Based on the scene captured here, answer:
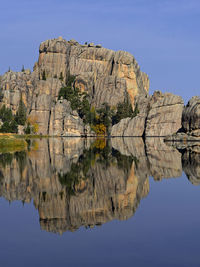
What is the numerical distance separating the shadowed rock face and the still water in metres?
116

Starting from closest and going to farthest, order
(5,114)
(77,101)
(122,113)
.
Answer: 1. (5,114)
2. (122,113)
3. (77,101)

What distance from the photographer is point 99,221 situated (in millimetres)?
11148

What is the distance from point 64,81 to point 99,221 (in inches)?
6473

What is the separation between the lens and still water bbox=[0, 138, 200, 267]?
823cm

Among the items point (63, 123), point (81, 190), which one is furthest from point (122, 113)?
point (81, 190)

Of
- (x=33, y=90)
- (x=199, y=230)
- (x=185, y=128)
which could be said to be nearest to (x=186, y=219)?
(x=199, y=230)

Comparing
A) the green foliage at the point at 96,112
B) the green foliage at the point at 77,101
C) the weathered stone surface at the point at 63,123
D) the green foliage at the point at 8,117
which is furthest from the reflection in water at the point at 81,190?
the green foliage at the point at 77,101

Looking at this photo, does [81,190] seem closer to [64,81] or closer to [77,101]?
Result: [77,101]

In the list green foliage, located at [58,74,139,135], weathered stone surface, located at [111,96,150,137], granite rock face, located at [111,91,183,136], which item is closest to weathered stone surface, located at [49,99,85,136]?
green foliage, located at [58,74,139,135]

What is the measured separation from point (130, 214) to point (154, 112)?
335ft

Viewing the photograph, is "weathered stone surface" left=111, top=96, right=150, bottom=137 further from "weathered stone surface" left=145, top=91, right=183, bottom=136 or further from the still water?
the still water

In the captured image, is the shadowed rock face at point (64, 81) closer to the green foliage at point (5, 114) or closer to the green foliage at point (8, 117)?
the green foliage at point (5, 114)

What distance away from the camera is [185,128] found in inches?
3211

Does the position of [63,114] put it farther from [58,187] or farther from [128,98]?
[58,187]
